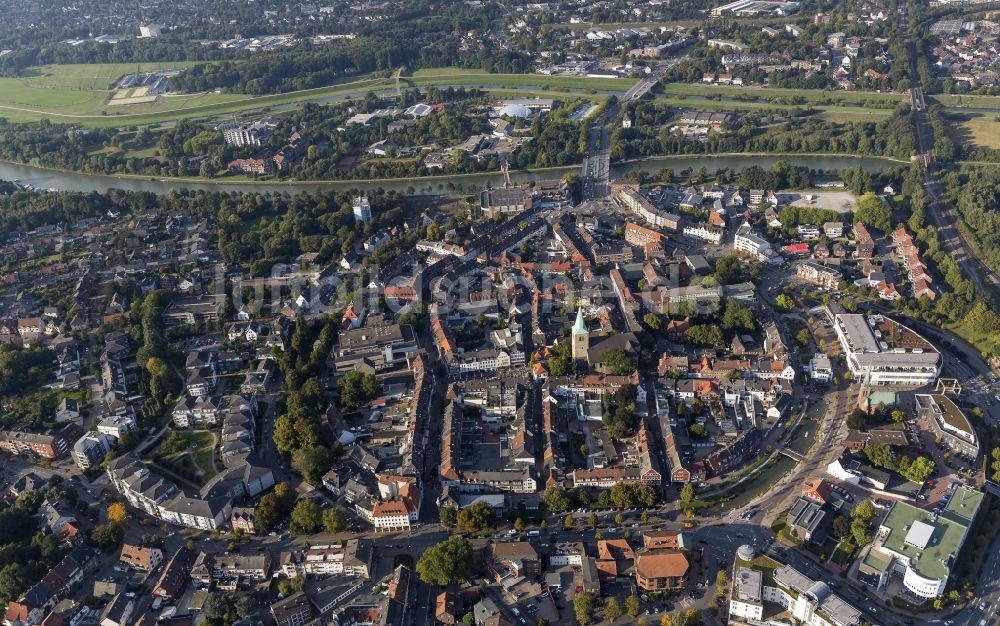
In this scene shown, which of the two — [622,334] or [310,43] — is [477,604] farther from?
[310,43]

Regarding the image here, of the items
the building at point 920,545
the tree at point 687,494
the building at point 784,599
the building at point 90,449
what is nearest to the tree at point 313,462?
the building at point 90,449

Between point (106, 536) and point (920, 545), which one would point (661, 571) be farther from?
point (106, 536)

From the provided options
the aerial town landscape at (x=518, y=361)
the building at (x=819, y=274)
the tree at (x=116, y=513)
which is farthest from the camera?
the building at (x=819, y=274)

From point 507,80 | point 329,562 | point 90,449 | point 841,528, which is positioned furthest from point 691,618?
point 507,80

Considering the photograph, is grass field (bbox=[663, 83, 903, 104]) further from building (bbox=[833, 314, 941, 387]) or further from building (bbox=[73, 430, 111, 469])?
building (bbox=[73, 430, 111, 469])

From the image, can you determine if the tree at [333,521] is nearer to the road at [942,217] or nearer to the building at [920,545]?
the building at [920,545]

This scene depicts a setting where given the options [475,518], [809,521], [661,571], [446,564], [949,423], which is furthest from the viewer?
[949,423]
